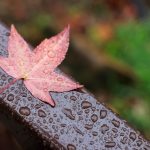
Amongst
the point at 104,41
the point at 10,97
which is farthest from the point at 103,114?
the point at 104,41

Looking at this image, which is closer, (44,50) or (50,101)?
(50,101)

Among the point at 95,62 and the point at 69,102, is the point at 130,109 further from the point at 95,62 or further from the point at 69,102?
the point at 69,102

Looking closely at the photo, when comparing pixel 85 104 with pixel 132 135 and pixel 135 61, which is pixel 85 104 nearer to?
pixel 132 135

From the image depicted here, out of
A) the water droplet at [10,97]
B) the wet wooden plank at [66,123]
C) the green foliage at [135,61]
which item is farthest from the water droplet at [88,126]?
the green foliage at [135,61]

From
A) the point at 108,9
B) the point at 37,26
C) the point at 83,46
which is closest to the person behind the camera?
the point at 83,46

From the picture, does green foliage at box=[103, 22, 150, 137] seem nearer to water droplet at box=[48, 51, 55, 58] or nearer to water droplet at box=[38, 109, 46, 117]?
water droplet at box=[48, 51, 55, 58]

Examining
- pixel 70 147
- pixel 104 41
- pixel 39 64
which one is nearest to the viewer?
pixel 70 147

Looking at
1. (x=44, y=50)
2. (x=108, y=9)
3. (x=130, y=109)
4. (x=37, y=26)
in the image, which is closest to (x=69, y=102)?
(x=44, y=50)
